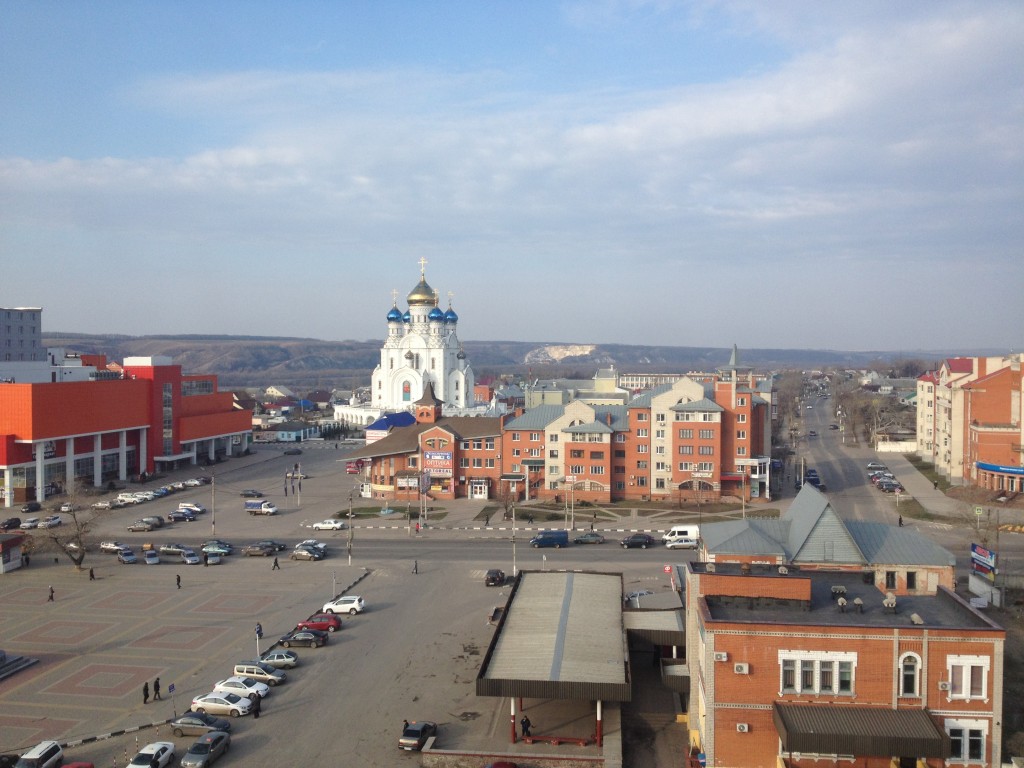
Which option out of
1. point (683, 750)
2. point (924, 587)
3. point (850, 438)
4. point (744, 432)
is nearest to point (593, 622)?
point (683, 750)

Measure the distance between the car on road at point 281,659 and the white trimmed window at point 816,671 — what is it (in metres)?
14.8

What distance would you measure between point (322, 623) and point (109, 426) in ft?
127

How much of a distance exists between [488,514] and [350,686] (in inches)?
1028

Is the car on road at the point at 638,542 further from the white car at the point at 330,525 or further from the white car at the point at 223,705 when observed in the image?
the white car at the point at 223,705

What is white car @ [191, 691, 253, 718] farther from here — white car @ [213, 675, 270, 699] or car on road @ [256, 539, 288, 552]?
car on road @ [256, 539, 288, 552]

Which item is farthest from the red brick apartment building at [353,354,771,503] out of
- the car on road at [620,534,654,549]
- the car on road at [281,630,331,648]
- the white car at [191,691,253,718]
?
the white car at [191,691,253,718]

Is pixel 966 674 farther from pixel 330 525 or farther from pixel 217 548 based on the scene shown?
pixel 330 525

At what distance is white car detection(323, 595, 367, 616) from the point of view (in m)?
31.5

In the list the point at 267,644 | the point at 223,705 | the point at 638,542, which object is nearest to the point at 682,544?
the point at 638,542

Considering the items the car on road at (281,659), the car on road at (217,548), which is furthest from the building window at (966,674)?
the car on road at (217,548)

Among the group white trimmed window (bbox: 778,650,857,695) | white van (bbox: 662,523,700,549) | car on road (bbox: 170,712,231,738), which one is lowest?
car on road (bbox: 170,712,231,738)

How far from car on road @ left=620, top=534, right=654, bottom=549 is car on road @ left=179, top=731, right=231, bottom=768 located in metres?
24.5

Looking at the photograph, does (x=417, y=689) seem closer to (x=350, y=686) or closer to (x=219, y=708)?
(x=350, y=686)

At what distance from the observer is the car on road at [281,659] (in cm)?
2612
